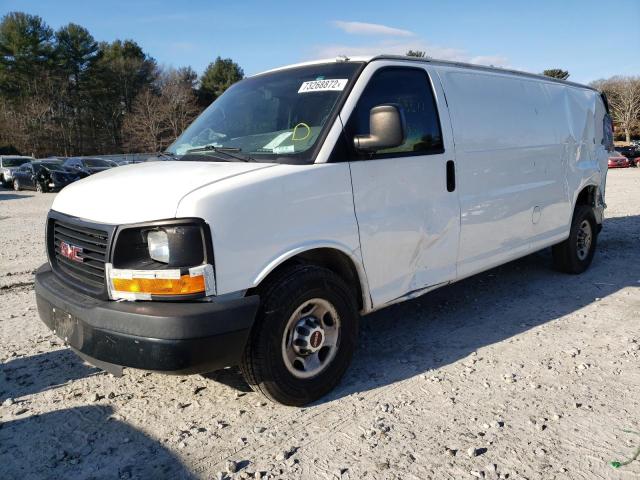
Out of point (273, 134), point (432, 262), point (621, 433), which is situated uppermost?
point (273, 134)

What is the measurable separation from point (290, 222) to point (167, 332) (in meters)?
0.91

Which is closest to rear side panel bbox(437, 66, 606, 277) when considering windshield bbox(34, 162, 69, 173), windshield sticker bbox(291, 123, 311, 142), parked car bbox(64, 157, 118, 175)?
windshield sticker bbox(291, 123, 311, 142)

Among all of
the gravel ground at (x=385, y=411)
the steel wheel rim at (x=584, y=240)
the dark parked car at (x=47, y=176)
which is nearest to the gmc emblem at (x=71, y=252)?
the gravel ground at (x=385, y=411)

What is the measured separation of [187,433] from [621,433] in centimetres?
246

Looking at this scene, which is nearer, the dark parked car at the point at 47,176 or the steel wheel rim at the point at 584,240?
the steel wheel rim at the point at 584,240

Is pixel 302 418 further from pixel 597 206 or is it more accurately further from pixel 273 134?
pixel 597 206

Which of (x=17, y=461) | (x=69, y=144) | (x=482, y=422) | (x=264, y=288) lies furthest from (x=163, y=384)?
(x=69, y=144)

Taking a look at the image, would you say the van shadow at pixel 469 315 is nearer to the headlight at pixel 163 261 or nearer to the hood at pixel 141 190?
the headlight at pixel 163 261

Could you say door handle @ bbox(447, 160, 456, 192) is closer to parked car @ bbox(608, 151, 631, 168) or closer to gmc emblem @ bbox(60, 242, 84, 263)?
gmc emblem @ bbox(60, 242, 84, 263)

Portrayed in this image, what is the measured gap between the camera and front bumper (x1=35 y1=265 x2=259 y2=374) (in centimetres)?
257

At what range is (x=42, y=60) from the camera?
2056 inches

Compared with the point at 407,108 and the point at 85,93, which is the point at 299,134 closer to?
the point at 407,108

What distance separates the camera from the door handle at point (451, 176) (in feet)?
12.9

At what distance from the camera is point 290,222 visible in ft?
9.62
